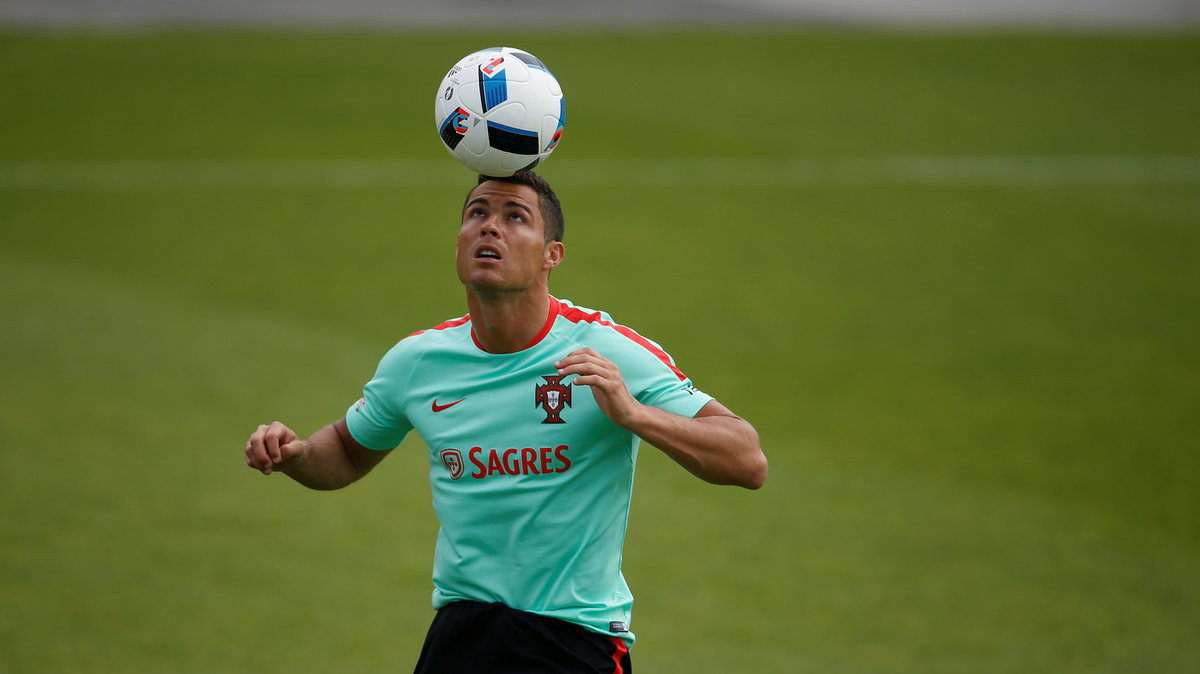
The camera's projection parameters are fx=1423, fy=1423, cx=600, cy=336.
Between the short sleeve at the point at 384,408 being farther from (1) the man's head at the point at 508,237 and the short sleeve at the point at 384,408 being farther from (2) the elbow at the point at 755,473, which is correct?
(2) the elbow at the point at 755,473

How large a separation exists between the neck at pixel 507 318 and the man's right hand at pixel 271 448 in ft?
2.32

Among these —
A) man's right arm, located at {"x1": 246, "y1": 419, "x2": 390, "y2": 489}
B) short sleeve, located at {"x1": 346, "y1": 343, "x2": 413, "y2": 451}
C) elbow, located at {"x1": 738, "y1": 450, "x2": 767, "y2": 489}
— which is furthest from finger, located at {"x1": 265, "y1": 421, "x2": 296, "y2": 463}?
elbow, located at {"x1": 738, "y1": 450, "x2": 767, "y2": 489}

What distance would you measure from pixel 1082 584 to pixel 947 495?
1.35 m

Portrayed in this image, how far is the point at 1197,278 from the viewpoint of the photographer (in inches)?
572

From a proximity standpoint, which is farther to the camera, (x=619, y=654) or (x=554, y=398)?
(x=619, y=654)

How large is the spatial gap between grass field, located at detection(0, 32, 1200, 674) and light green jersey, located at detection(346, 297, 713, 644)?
3.44 meters

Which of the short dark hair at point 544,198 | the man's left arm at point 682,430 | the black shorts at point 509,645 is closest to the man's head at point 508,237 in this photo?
the short dark hair at point 544,198

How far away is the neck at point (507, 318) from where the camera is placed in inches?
183

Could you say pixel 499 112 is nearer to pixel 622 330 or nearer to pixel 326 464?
pixel 622 330

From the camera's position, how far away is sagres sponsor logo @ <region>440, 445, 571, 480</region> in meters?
4.62

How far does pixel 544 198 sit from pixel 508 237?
26 centimetres

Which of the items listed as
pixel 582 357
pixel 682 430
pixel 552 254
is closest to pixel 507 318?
pixel 552 254

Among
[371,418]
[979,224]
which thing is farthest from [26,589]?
[979,224]

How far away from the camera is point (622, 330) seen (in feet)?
15.5
